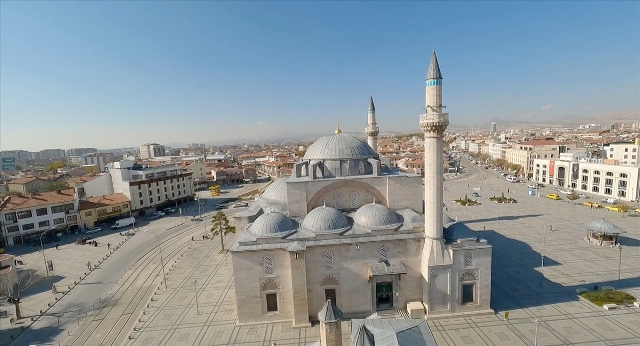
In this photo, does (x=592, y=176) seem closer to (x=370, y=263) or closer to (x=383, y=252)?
(x=383, y=252)

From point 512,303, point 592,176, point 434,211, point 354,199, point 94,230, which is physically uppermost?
point 354,199

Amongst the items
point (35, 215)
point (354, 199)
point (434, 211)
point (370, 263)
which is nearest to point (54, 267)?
point (35, 215)

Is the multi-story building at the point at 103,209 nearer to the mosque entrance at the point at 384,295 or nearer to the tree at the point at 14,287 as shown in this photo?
the tree at the point at 14,287

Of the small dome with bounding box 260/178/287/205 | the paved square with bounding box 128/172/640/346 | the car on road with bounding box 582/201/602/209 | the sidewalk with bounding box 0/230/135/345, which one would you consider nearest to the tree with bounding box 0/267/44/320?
the sidewalk with bounding box 0/230/135/345

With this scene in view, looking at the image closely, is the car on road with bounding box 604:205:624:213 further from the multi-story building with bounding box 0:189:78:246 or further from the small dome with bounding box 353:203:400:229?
the multi-story building with bounding box 0:189:78:246

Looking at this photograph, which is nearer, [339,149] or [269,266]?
[269,266]

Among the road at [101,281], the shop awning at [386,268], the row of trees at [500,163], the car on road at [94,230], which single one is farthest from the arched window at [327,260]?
the row of trees at [500,163]

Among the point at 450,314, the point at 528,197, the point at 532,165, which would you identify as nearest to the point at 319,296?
the point at 450,314

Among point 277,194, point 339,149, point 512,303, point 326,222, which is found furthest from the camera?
point 277,194
